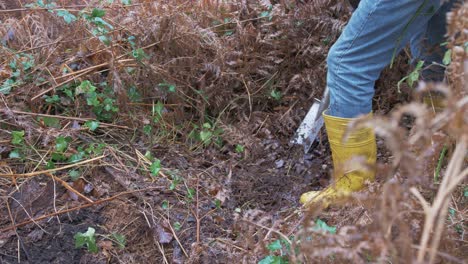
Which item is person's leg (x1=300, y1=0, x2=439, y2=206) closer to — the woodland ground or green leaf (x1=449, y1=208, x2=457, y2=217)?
the woodland ground

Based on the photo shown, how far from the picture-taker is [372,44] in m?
1.87

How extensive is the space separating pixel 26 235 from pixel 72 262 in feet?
0.77

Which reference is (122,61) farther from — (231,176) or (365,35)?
(365,35)

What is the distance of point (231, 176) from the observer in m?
2.34

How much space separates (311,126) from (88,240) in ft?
4.26

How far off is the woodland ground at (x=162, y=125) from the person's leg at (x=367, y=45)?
0.55 ft

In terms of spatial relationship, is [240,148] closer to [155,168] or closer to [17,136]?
[155,168]

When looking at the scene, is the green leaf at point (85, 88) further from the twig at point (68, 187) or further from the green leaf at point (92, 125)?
the twig at point (68, 187)

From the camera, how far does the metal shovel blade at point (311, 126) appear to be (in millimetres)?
2524

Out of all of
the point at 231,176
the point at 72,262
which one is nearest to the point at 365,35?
the point at 231,176

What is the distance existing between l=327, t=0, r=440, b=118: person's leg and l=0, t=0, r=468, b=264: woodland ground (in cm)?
17

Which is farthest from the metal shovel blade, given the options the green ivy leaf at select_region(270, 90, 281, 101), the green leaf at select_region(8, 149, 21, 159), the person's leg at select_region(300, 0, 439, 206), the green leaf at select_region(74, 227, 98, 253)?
the green leaf at select_region(8, 149, 21, 159)

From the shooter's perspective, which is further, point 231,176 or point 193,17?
point 193,17

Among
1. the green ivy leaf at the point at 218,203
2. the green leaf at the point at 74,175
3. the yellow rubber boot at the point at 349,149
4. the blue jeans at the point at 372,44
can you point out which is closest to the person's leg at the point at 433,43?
the blue jeans at the point at 372,44
